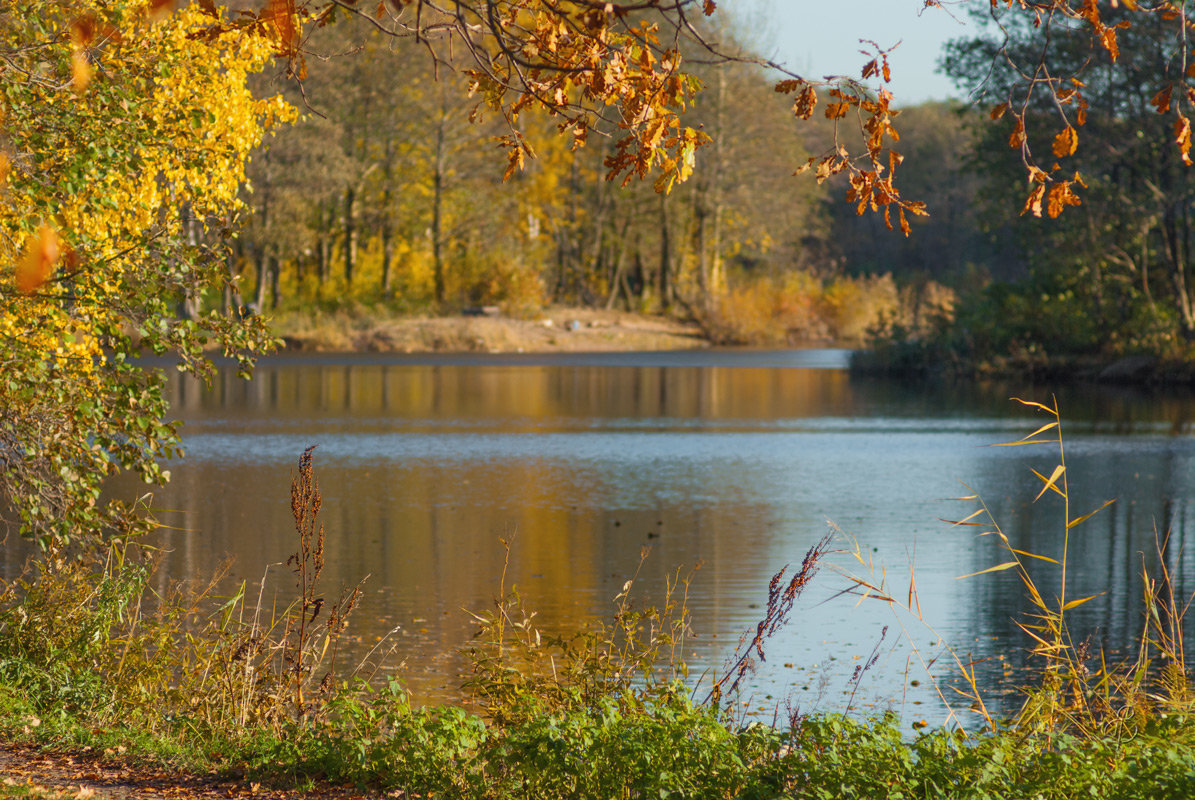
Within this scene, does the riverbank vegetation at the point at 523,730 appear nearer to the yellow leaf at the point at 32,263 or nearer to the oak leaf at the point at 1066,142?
the oak leaf at the point at 1066,142

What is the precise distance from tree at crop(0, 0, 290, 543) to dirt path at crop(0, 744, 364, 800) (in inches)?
98.9

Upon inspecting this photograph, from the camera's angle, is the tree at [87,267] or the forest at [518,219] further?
the forest at [518,219]

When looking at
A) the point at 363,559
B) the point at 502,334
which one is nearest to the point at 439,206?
the point at 502,334

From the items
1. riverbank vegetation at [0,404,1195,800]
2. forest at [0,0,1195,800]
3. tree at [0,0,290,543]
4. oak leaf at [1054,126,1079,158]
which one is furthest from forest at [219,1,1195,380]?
oak leaf at [1054,126,1079,158]

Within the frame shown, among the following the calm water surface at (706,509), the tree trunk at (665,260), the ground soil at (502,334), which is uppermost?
the tree trunk at (665,260)

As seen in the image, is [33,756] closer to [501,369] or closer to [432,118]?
[501,369]

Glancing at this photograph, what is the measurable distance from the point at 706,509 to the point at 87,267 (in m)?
8.95

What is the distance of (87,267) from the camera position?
783cm

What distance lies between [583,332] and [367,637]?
47661mm

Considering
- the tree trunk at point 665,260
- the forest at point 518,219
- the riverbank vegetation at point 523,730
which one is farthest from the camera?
the tree trunk at point 665,260

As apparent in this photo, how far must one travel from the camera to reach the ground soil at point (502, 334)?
168 feet

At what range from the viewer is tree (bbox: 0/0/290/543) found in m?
7.62

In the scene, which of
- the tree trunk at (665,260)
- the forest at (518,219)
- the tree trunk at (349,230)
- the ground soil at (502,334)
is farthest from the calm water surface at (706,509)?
the tree trunk at (665,260)

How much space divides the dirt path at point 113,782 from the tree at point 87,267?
251cm
